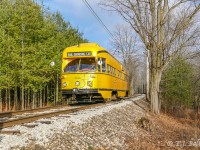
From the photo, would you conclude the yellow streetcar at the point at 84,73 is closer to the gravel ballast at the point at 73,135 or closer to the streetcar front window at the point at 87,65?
the streetcar front window at the point at 87,65

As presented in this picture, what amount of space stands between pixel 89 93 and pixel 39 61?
6.57 meters

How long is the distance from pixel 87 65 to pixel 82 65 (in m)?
0.28

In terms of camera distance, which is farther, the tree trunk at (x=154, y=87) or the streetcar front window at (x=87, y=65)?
the tree trunk at (x=154, y=87)

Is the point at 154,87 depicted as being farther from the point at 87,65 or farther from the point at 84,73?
the point at 84,73

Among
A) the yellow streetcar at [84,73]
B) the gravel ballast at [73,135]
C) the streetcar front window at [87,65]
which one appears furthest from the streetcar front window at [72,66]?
the gravel ballast at [73,135]

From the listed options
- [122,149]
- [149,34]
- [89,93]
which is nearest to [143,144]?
[122,149]

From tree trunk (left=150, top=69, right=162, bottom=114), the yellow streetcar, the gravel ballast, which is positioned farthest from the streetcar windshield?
tree trunk (left=150, top=69, right=162, bottom=114)

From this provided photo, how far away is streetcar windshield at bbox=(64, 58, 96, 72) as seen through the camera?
14617 mm

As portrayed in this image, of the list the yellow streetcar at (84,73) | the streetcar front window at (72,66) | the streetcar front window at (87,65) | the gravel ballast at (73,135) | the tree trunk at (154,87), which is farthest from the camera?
the tree trunk at (154,87)

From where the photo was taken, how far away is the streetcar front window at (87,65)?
1458 cm

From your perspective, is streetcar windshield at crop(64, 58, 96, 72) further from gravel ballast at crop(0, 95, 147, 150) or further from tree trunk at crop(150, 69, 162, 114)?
tree trunk at crop(150, 69, 162, 114)

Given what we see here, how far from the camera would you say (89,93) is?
46.7ft

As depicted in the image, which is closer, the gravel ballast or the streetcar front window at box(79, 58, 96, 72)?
the gravel ballast

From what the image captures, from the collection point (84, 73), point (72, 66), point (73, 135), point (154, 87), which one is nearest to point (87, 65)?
point (84, 73)
